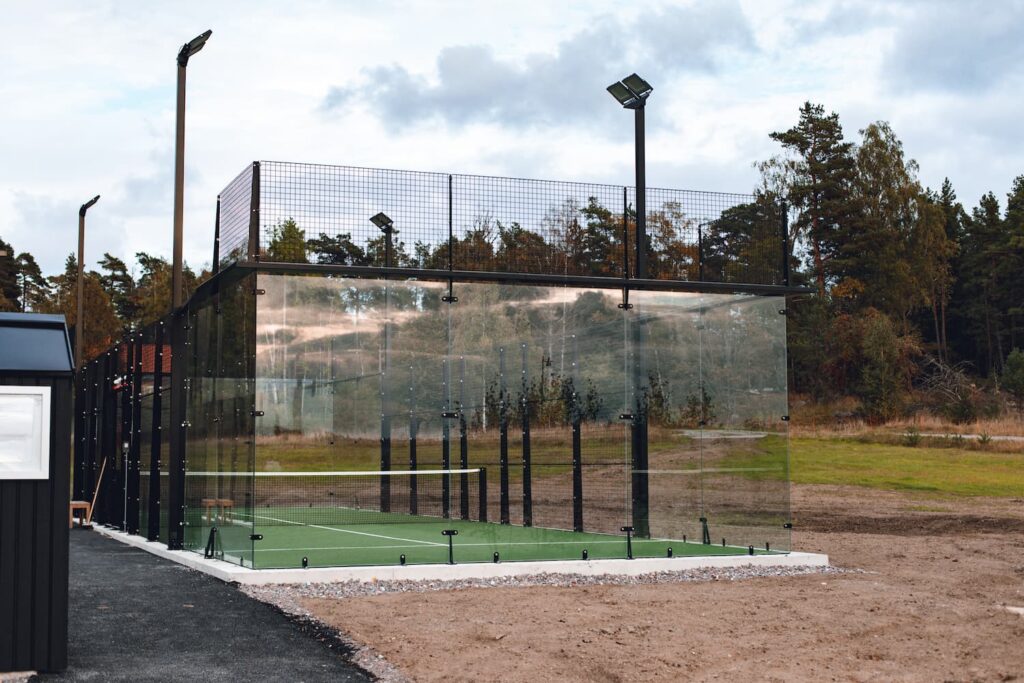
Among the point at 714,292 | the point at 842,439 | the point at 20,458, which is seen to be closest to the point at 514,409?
the point at 714,292

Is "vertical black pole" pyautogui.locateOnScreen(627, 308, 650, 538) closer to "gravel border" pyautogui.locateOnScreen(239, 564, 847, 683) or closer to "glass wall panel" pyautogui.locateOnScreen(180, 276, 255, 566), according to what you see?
"gravel border" pyautogui.locateOnScreen(239, 564, 847, 683)

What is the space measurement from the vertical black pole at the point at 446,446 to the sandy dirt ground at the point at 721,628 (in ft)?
5.76

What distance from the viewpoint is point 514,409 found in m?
14.7

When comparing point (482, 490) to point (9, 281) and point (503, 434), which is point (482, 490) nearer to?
point (503, 434)

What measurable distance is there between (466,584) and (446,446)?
5.93 feet

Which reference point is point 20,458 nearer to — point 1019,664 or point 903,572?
point 1019,664

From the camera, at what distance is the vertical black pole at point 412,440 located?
1381cm

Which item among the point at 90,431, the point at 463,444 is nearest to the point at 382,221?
the point at 463,444

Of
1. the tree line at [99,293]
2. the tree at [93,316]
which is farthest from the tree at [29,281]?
the tree at [93,316]

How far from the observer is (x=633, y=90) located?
15.4 meters

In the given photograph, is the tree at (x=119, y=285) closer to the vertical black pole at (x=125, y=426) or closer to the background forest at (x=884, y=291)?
the background forest at (x=884, y=291)

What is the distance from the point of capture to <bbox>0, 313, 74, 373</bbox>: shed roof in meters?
7.99

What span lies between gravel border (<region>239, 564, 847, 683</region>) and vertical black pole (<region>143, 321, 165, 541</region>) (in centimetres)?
477

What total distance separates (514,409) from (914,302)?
47630 mm
